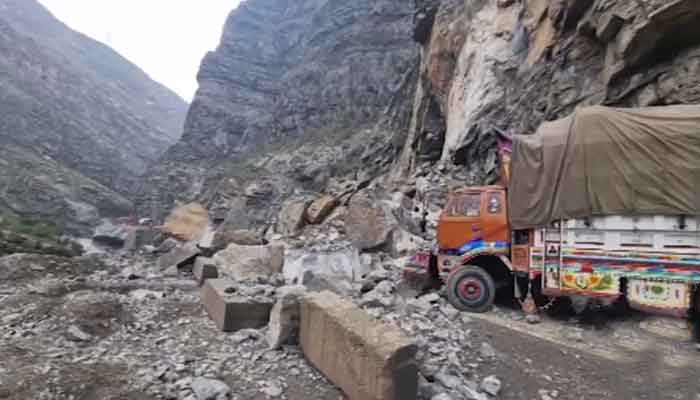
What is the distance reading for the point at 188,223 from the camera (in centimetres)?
2453

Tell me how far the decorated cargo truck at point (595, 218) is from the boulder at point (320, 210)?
6997 millimetres

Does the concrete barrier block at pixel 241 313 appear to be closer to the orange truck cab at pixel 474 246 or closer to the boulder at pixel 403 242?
the orange truck cab at pixel 474 246

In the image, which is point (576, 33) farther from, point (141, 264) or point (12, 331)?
point (141, 264)

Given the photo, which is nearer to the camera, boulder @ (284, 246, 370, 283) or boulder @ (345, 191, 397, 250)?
boulder @ (284, 246, 370, 283)

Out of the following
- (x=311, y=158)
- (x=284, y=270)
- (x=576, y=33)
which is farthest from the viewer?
(x=311, y=158)

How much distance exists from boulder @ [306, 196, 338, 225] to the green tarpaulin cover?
7.85 meters

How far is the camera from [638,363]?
4.78 meters

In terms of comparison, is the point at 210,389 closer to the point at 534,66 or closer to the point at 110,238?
the point at 534,66

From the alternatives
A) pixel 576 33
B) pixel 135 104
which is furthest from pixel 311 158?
pixel 135 104

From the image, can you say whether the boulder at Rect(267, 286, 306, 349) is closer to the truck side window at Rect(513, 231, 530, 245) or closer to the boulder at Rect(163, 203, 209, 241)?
the truck side window at Rect(513, 231, 530, 245)

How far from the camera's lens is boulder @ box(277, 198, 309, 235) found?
13.4 m

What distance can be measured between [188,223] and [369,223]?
17.4m

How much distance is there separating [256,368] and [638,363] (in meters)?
4.57

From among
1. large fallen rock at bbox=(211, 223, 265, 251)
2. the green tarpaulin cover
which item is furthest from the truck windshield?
large fallen rock at bbox=(211, 223, 265, 251)
